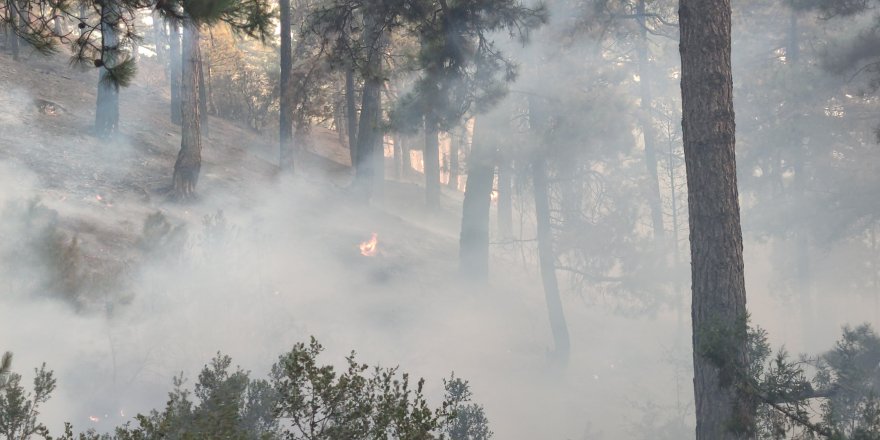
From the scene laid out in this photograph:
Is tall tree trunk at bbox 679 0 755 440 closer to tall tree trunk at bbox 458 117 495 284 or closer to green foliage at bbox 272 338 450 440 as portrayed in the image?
green foliage at bbox 272 338 450 440

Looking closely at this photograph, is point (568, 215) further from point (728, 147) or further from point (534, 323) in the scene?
point (728, 147)

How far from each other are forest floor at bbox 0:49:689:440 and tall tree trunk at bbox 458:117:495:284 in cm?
60

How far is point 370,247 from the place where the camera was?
819 inches

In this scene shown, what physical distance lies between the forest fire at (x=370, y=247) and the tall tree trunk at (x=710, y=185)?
1331 centimetres

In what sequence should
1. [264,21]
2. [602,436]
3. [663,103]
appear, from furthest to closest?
[663,103] < [602,436] < [264,21]

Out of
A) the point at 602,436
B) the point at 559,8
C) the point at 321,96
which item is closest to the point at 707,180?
the point at 602,436

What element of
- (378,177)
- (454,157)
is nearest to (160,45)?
(454,157)

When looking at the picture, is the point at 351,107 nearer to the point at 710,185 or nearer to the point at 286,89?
the point at 286,89

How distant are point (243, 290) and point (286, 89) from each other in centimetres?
860

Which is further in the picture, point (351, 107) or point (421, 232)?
point (351, 107)

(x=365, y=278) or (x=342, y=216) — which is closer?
(x=365, y=278)

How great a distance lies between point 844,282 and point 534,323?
52.6ft

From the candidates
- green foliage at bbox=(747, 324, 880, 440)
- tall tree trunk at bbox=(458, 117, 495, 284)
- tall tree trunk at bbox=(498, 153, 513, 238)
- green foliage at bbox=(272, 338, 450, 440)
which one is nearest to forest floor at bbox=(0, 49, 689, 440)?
tall tree trunk at bbox=(458, 117, 495, 284)

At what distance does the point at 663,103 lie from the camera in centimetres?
3466
